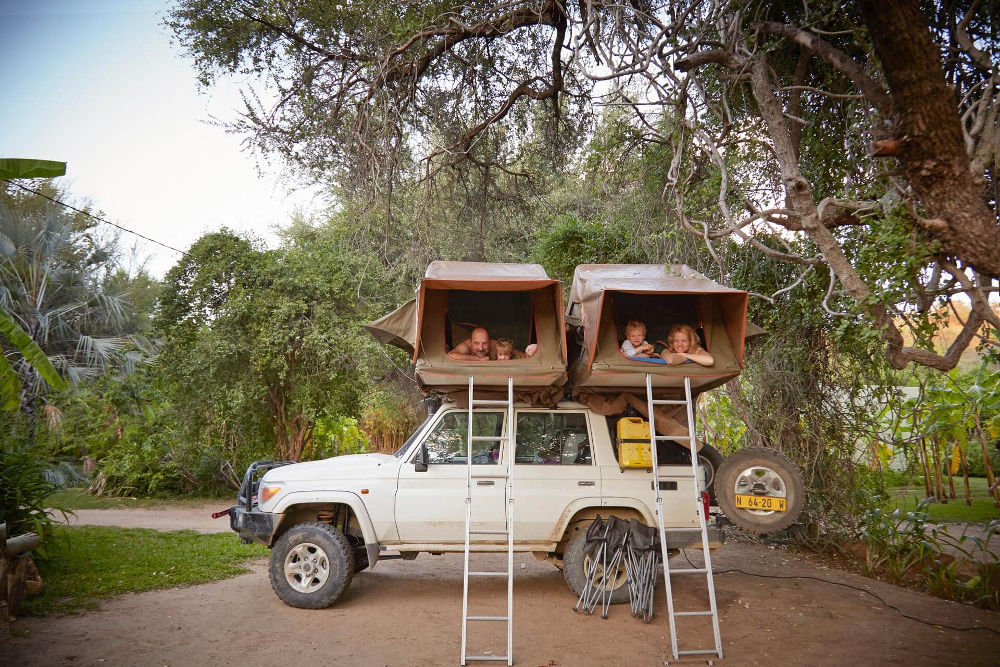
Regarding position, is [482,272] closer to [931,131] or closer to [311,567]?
[311,567]

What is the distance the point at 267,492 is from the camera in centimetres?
649

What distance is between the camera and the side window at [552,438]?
6.56 metres

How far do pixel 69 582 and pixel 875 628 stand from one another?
25.7ft

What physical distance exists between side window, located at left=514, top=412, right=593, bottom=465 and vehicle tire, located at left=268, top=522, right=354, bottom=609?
1.91 m

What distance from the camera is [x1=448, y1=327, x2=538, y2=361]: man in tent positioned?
21.2 feet

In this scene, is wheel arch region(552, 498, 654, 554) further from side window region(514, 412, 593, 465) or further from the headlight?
the headlight

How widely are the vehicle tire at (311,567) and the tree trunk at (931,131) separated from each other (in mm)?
5738

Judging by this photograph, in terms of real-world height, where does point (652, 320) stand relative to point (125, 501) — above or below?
above

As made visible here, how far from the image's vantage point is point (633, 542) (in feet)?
20.6

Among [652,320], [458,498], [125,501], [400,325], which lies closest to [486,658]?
[458,498]

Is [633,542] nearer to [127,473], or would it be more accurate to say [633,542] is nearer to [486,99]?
[486,99]

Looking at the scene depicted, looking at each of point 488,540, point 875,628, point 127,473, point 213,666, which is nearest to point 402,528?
point 488,540

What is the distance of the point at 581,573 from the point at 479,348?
2.37 m

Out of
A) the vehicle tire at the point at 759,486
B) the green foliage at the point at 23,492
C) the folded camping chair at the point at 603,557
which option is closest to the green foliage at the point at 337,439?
the green foliage at the point at 23,492
